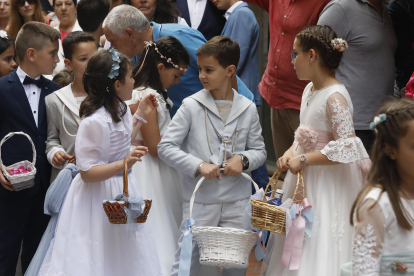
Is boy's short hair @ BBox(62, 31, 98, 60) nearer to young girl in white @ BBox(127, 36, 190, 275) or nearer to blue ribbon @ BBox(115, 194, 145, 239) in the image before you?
young girl in white @ BBox(127, 36, 190, 275)

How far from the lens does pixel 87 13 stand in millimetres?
5297

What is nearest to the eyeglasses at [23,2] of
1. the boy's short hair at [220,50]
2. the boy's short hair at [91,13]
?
the boy's short hair at [91,13]

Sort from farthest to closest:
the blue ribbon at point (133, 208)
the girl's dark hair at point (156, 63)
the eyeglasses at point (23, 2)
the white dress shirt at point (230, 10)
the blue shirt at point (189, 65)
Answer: the eyeglasses at point (23, 2) < the white dress shirt at point (230, 10) < the blue shirt at point (189, 65) < the girl's dark hair at point (156, 63) < the blue ribbon at point (133, 208)

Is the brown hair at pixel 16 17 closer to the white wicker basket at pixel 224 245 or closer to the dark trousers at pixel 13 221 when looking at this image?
the dark trousers at pixel 13 221

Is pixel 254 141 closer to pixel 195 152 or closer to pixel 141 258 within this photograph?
pixel 195 152

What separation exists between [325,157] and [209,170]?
0.72 metres

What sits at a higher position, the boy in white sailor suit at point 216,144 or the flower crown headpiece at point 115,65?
the flower crown headpiece at point 115,65

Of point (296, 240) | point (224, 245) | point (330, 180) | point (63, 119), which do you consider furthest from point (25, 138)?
point (330, 180)

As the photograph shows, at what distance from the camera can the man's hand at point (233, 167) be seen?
3.29 metres

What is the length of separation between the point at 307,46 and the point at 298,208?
3.33 feet

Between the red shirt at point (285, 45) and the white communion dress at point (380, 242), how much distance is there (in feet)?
6.91

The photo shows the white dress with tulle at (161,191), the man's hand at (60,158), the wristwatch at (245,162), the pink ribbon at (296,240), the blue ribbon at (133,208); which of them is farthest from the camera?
the white dress with tulle at (161,191)
